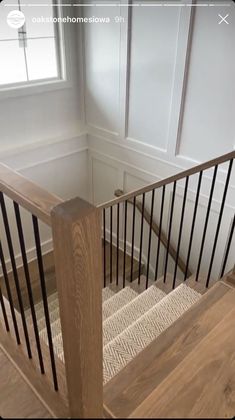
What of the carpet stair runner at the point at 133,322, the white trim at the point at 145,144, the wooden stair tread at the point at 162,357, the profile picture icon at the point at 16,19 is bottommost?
the carpet stair runner at the point at 133,322

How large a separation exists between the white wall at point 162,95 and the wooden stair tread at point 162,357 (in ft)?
3.45

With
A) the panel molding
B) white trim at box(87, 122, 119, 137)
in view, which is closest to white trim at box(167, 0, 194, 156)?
white trim at box(87, 122, 119, 137)

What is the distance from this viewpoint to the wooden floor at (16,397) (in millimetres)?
1178

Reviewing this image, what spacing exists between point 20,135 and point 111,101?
0.92 meters

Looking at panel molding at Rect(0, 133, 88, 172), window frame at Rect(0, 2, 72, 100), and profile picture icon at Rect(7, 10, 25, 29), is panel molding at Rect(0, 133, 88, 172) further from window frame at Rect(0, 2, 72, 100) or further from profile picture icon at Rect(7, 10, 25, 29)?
profile picture icon at Rect(7, 10, 25, 29)

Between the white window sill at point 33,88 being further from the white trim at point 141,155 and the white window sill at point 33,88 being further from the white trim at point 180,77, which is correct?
the white trim at point 180,77

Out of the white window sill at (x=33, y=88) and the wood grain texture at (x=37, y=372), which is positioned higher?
the white window sill at (x=33, y=88)

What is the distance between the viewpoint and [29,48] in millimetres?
3055

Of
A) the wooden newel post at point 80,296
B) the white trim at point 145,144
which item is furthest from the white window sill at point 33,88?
the wooden newel post at point 80,296

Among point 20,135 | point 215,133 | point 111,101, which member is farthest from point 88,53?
point 215,133

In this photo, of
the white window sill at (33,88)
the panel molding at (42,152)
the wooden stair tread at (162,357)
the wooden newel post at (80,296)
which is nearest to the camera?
the wooden newel post at (80,296)

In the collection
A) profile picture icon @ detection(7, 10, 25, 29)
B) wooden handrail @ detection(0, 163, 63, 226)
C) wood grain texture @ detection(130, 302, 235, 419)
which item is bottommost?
wood grain texture @ detection(130, 302, 235, 419)

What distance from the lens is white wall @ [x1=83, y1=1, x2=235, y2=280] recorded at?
243cm

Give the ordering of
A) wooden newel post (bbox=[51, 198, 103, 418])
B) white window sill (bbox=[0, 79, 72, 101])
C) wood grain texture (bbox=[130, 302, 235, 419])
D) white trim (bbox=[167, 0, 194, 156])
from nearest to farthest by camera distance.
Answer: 1. wooden newel post (bbox=[51, 198, 103, 418])
2. wood grain texture (bbox=[130, 302, 235, 419])
3. white trim (bbox=[167, 0, 194, 156])
4. white window sill (bbox=[0, 79, 72, 101])
